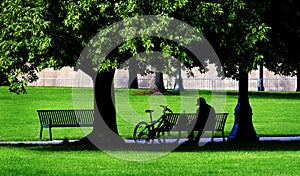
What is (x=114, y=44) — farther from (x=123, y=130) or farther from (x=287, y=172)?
(x=123, y=130)

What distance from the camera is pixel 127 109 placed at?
41.3 metres

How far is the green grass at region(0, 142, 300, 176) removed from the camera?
49.3 feet

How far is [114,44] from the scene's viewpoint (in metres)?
19.0

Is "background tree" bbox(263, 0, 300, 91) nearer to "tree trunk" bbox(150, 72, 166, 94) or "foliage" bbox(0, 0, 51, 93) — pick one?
"foliage" bbox(0, 0, 51, 93)

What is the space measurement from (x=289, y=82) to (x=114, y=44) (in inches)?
2077

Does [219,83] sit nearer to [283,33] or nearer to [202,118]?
[202,118]

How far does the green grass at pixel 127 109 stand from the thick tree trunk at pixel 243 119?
4062 millimetres

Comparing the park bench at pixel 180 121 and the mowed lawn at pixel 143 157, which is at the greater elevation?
the park bench at pixel 180 121

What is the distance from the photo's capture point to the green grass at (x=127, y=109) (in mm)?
28156

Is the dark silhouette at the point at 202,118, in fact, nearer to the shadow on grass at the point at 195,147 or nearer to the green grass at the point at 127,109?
the shadow on grass at the point at 195,147

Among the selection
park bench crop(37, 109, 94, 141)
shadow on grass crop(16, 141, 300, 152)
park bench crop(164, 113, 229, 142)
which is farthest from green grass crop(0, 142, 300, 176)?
park bench crop(37, 109, 94, 141)

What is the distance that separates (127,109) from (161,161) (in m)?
24.4

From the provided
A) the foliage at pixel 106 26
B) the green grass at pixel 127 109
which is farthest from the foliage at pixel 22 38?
the green grass at pixel 127 109

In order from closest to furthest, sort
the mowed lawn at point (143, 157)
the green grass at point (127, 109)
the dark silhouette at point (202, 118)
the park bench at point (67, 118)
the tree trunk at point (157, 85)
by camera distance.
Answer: the mowed lawn at point (143, 157) → the dark silhouette at point (202, 118) → the park bench at point (67, 118) → the green grass at point (127, 109) → the tree trunk at point (157, 85)
